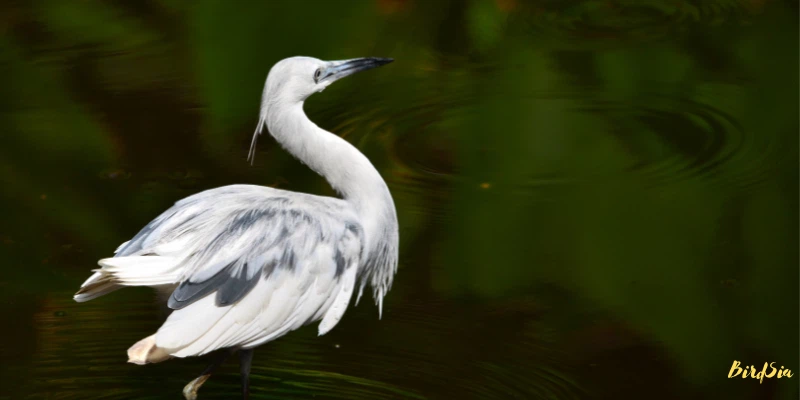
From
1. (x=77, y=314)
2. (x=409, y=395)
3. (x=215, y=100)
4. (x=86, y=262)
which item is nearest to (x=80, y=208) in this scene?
(x=86, y=262)

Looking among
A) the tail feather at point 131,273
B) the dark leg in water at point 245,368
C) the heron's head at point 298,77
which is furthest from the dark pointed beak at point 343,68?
the dark leg in water at point 245,368

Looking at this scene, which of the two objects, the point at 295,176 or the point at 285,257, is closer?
the point at 285,257

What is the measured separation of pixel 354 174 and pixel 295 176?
144 cm

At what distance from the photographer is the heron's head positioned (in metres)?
3.89

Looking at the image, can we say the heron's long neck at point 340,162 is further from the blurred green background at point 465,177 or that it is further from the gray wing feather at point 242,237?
the blurred green background at point 465,177

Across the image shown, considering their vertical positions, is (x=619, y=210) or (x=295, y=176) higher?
(x=619, y=210)

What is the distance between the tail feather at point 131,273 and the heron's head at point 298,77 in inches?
27.9

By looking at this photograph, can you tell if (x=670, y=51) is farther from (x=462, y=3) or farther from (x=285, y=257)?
(x=285, y=257)

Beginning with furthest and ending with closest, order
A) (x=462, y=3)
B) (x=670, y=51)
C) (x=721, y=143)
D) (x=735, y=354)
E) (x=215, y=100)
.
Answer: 1. (x=462, y=3)
2. (x=670, y=51)
3. (x=215, y=100)
4. (x=721, y=143)
5. (x=735, y=354)

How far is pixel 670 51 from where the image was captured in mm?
6531

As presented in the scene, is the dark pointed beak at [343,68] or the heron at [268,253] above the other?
the dark pointed beak at [343,68]

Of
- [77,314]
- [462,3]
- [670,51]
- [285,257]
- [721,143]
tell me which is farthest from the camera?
[462,3]

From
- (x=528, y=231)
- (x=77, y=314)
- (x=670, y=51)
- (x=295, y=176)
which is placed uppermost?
(x=670, y=51)

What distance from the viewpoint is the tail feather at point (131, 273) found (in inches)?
137
